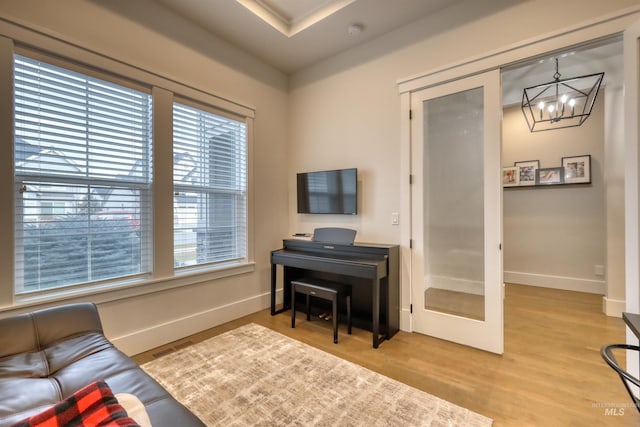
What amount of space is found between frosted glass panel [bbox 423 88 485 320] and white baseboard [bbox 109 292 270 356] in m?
2.03

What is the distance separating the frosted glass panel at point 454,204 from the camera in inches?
100

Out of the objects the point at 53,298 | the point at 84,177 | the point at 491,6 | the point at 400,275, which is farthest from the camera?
the point at 400,275

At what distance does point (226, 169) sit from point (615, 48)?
14.4 ft

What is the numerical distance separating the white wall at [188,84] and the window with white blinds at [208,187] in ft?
0.69

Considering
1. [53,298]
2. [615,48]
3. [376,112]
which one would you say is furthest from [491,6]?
[53,298]

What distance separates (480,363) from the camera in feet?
7.38

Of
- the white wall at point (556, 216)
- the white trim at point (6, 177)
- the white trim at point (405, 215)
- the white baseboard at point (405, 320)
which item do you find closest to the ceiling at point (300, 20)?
the white trim at point (405, 215)

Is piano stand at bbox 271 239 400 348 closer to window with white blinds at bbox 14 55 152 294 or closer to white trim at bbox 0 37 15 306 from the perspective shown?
window with white blinds at bbox 14 55 152 294

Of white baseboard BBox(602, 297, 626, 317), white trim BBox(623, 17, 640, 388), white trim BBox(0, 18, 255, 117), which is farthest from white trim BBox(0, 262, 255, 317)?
white baseboard BBox(602, 297, 626, 317)

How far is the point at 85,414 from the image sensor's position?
775 mm

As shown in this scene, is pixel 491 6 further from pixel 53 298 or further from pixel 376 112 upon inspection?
pixel 53 298

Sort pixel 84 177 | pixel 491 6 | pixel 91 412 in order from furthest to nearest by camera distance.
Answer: pixel 491 6 → pixel 84 177 → pixel 91 412

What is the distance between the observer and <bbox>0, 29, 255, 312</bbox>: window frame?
6.07 ft

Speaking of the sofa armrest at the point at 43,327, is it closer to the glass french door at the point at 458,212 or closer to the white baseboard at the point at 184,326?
the white baseboard at the point at 184,326
